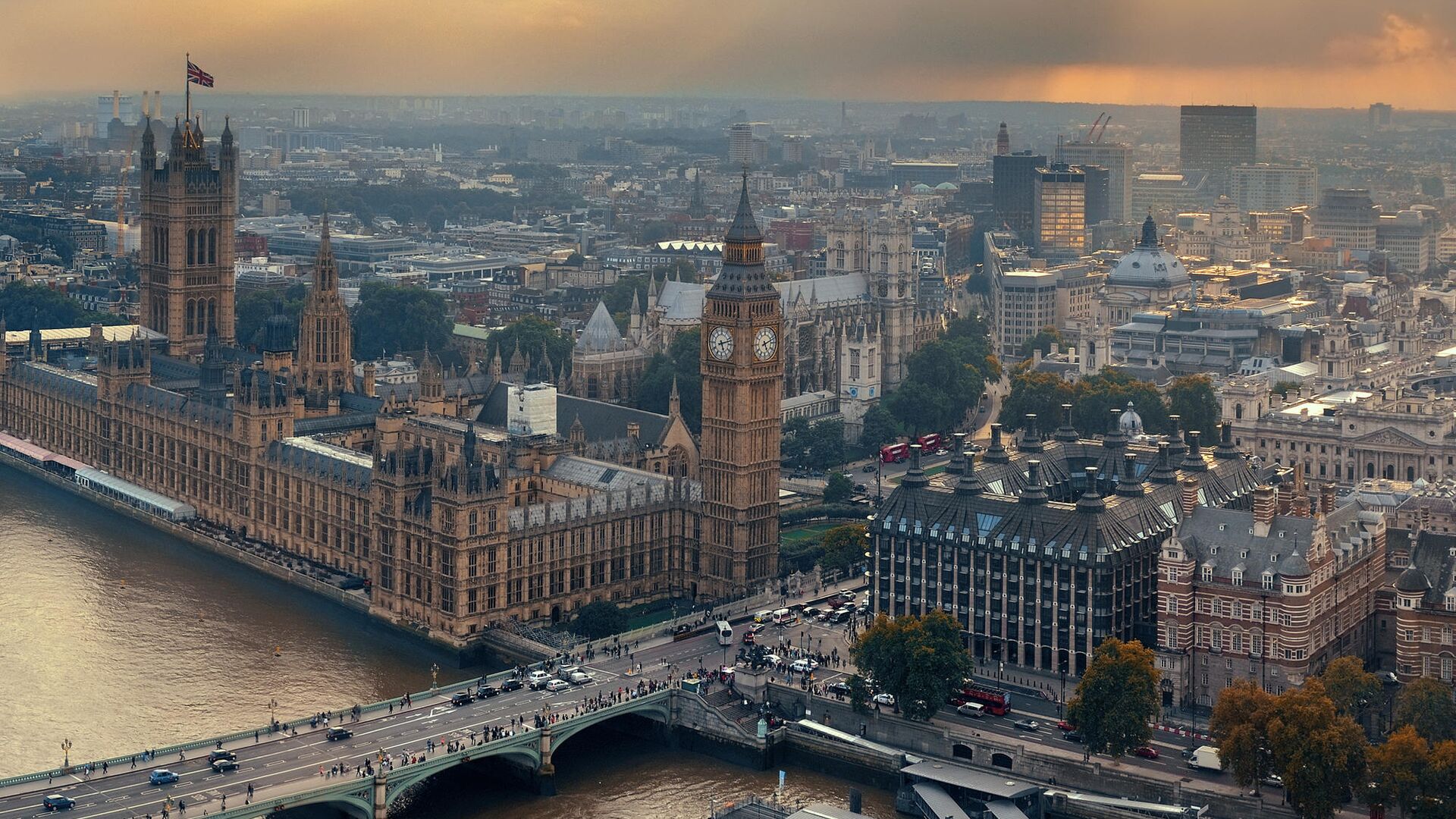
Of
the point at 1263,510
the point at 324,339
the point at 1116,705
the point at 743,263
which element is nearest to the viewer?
the point at 1116,705

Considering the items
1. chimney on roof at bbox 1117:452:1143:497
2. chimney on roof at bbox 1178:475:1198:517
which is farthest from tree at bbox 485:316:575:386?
chimney on roof at bbox 1178:475:1198:517

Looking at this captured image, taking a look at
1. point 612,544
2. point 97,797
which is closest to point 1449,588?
point 612,544

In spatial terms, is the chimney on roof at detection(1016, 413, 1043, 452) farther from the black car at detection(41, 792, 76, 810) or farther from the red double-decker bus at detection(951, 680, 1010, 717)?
the black car at detection(41, 792, 76, 810)

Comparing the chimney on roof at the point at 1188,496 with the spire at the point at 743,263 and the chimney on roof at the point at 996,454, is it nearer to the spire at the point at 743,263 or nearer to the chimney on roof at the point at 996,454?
the chimney on roof at the point at 996,454

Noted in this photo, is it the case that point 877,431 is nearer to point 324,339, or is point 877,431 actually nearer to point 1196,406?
point 1196,406

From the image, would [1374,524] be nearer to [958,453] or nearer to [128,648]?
[958,453]

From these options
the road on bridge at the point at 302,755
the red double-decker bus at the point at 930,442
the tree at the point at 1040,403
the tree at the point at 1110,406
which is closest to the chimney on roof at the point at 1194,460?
the road on bridge at the point at 302,755

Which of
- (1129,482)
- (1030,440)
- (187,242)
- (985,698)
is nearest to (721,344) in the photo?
(1030,440)
